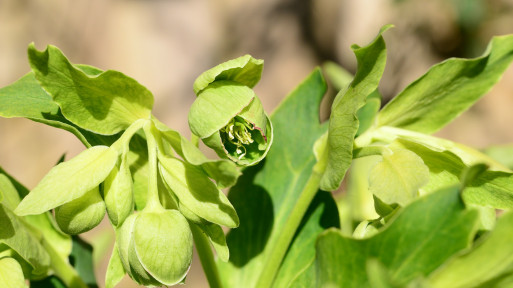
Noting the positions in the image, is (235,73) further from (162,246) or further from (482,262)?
(482,262)

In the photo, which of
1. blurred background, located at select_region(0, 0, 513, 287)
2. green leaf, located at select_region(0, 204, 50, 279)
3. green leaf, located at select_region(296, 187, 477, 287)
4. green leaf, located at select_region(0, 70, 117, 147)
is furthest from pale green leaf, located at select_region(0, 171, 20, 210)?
blurred background, located at select_region(0, 0, 513, 287)

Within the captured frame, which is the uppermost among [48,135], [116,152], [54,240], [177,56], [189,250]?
[116,152]

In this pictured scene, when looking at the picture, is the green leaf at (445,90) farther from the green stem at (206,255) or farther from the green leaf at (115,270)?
the green leaf at (115,270)

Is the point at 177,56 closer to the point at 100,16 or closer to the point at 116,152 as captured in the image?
the point at 100,16

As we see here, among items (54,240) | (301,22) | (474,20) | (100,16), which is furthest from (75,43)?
(54,240)

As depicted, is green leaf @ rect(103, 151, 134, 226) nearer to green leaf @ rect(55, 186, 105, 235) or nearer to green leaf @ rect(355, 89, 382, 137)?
green leaf @ rect(55, 186, 105, 235)

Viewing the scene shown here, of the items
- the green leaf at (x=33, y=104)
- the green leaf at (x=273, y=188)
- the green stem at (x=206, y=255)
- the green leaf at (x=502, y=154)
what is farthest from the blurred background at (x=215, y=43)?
the green leaf at (x=33, y=104)

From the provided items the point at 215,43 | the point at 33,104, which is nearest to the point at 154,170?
the point at 33,104
